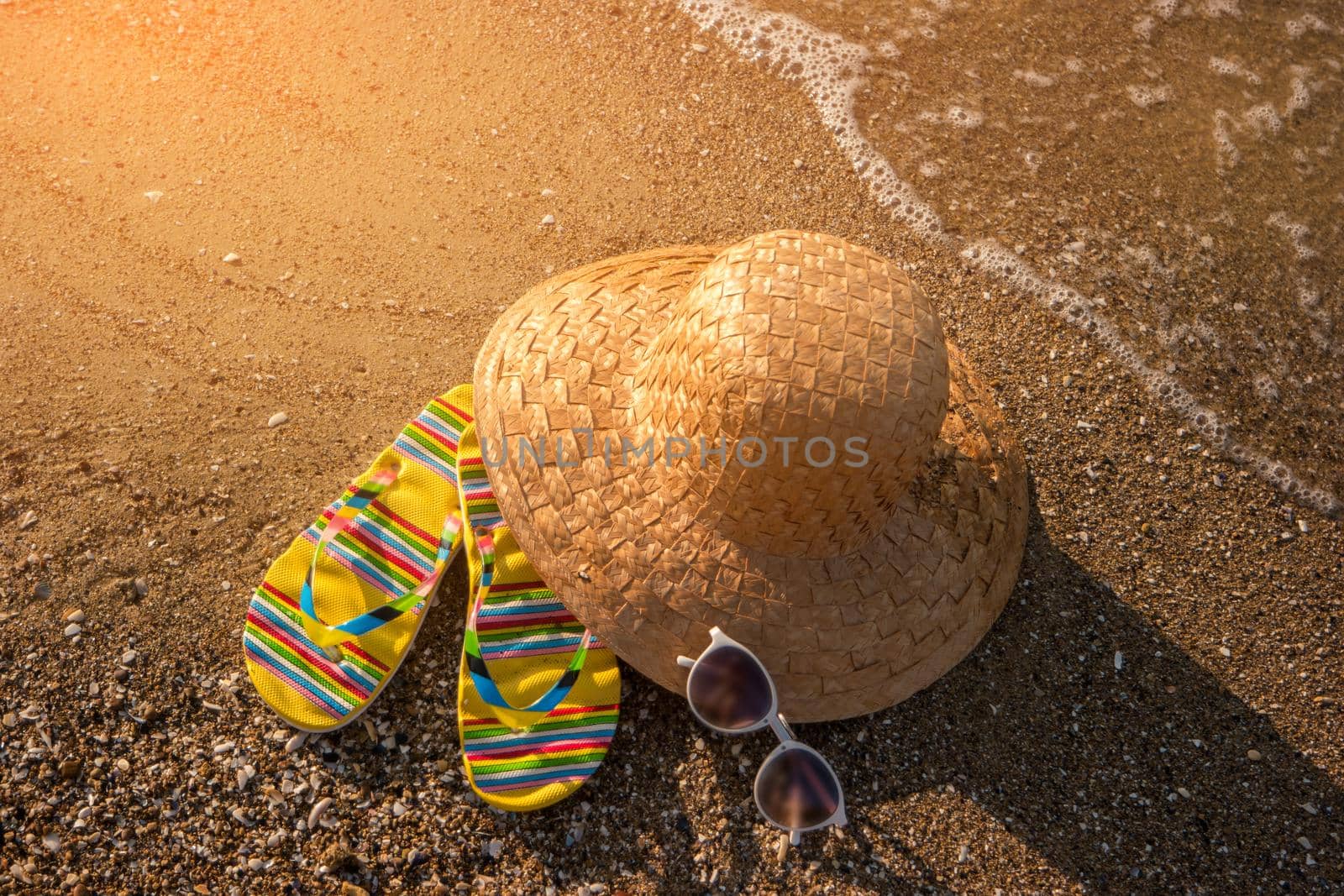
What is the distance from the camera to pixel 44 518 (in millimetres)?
2826

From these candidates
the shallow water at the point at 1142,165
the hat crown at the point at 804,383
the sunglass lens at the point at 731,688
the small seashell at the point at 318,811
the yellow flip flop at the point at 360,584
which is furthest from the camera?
the shallow water at the point at 1142,165

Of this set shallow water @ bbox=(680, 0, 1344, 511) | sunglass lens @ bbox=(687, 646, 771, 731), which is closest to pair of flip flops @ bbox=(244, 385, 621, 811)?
sunglass lens @ bbox=(687, 646, 771, 731)

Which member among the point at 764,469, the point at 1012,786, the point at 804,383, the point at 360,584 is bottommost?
the point at 1012,786

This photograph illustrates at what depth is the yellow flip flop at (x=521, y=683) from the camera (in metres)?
2.51

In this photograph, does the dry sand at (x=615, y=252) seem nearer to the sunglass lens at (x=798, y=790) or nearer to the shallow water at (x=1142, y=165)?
the shallow water at (x=1142, y=165)

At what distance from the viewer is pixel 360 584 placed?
109 inches

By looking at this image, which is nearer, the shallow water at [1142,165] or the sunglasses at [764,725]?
the sunglasses at [764,725]

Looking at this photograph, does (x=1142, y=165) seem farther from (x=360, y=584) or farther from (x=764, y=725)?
(x=360, y=584)

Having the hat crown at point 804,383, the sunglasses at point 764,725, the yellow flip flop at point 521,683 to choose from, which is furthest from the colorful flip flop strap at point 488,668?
the hat crown at point 804,383

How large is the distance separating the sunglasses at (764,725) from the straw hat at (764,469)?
8 cm

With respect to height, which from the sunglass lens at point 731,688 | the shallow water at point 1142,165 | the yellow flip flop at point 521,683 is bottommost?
the yellow flip flop at point 521,683

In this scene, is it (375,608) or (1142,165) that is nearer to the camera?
(375,608)

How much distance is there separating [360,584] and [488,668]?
49cm

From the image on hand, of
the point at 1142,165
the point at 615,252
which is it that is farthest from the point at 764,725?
the point at 1142,165
